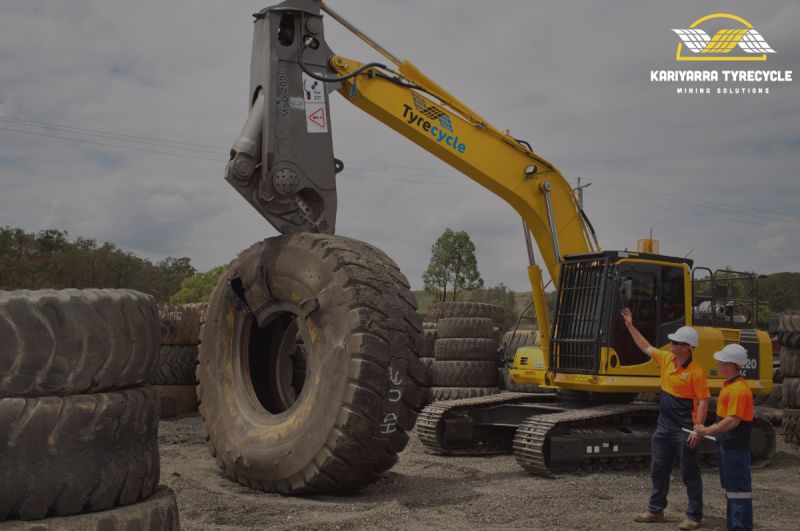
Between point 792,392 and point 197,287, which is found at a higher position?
point 197,287

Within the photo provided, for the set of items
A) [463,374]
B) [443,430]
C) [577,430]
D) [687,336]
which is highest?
[687,336]

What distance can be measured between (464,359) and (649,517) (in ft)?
26.3

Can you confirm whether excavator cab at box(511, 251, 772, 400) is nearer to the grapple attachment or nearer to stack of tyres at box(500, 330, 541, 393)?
stack of tyres at box(500, 330, 541, 393)

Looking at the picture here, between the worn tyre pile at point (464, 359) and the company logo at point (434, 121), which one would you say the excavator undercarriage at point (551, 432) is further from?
the company logo at point (434, 121)

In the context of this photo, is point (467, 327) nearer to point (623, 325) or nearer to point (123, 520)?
point (623, 325)

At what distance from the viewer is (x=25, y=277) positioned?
37625 mm

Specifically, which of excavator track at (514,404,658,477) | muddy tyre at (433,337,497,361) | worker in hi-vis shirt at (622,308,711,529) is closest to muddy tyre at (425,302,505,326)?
muddy tyre at (433,337,497,361)

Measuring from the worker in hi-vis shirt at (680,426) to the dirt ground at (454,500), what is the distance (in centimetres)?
21

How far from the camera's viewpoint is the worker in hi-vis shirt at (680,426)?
279 inches

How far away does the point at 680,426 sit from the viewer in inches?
288

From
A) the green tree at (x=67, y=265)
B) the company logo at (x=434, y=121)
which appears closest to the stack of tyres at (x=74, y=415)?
the company logo at (x=434, y=121)

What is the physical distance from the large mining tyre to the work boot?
209 centimetres

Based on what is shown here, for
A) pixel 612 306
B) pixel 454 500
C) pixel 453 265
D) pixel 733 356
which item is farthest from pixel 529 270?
pixel 453 265

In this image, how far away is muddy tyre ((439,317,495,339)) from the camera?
15336 mm
